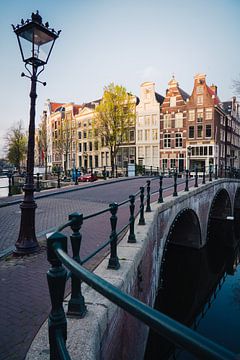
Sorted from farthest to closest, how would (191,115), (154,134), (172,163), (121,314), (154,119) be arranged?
(154,134) → (154,119) → (172,163) → (191,115) → (121,314)

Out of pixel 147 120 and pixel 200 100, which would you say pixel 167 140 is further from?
pixel 200 100

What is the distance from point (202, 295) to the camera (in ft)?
32.8

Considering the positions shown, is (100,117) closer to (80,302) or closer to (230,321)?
(230,321)

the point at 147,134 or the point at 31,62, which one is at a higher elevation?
the point at 147,134

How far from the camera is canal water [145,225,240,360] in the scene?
698cm

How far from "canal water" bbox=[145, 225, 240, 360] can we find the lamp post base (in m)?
3.96

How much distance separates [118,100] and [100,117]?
106 inches

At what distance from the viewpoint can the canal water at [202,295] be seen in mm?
6980

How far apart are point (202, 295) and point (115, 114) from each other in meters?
21.8

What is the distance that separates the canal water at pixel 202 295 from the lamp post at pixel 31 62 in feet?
13.5

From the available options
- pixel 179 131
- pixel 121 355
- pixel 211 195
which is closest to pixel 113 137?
pixel 179 131

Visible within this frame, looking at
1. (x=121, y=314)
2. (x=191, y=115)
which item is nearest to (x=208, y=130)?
(x=191, y=115)

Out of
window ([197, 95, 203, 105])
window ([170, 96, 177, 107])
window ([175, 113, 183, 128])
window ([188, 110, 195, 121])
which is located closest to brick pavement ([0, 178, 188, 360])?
window ([188, 110, 195, 121])

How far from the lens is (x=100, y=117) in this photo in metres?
28.6
